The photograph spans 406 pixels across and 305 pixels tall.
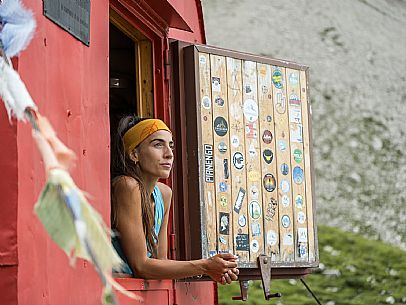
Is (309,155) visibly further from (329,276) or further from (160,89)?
(329,276)

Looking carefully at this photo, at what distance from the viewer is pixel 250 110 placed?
16.9 ft

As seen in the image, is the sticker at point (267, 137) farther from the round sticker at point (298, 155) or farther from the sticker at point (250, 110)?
the round sticker at point (298, 155)

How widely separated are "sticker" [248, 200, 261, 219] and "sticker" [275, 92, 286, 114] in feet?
1.56

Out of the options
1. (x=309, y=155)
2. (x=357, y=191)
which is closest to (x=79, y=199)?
(x=309, y=155)

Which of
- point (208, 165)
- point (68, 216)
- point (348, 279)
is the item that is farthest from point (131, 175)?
point (348, 279)

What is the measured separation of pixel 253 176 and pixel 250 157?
9cm

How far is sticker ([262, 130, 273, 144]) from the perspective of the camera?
17.0 feet

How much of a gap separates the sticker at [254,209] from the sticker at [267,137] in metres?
0.29

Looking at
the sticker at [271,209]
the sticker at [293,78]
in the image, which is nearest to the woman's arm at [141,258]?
the sticker at [271,209]

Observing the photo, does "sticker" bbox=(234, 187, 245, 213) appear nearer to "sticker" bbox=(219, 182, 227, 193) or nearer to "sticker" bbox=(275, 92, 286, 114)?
"sticker" bbox=(219, 182, 227, 193)

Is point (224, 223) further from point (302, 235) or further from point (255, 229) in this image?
point (302, 235)

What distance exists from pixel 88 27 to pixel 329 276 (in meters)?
11.6

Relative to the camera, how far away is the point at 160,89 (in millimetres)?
5242

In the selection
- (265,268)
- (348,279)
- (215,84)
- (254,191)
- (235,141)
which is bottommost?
(348,279)
